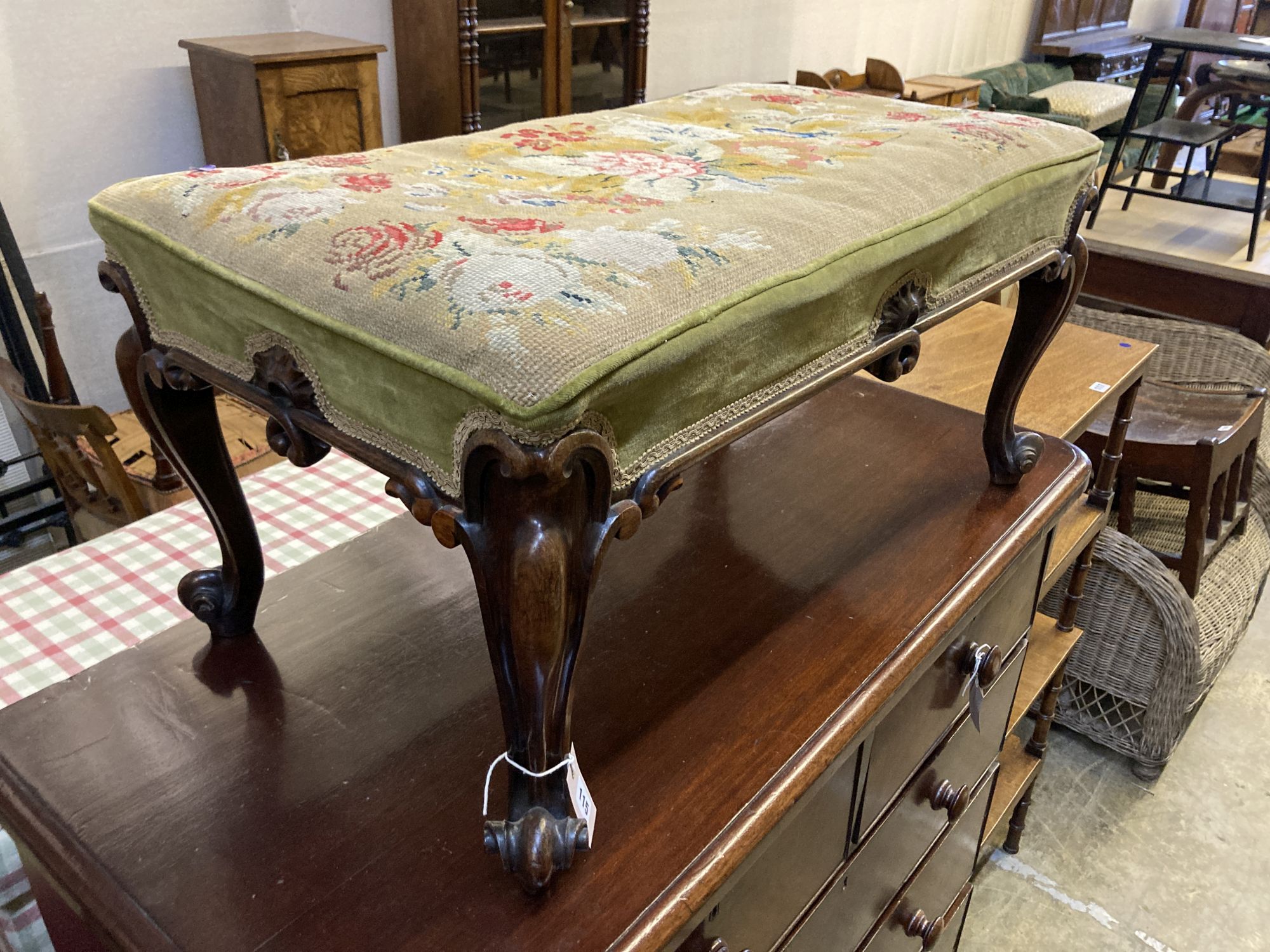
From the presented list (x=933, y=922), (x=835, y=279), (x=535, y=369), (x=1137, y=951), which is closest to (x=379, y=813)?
(x=535, y=369)

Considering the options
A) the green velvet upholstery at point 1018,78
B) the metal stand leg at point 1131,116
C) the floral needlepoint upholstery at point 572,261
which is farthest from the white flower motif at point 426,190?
the green velvet upholstery at point 1018,78

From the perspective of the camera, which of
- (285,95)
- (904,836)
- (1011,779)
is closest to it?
(904,836)

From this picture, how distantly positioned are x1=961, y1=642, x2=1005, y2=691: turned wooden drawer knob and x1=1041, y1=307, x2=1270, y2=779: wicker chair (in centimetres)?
101

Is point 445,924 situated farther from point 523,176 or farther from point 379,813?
point 523,176

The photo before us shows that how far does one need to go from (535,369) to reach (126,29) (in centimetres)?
230

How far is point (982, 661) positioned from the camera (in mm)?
1017

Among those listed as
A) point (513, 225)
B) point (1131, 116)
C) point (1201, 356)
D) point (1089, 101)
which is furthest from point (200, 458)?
point (1089, 101)

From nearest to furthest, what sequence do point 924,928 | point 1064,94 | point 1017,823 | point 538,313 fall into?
point 538,313 < point 924,928 < point 1017,823 < point 1064,94

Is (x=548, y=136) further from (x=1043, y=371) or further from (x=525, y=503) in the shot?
(x=1043, y=371)

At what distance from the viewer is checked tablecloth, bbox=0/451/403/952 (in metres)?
1.19

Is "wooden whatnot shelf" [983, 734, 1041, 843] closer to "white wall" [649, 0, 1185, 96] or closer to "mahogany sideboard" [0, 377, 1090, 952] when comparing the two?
"mahogany sideboard" [0, 377, 1090, 952]

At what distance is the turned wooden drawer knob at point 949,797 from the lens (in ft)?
3.57

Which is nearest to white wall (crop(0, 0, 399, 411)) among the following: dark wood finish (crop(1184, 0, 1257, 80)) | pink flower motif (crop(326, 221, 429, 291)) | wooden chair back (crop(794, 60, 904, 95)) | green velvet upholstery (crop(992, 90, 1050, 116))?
pink flower motif (crop(326, 221, 429, 291))

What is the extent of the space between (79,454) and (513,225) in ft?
5.61
